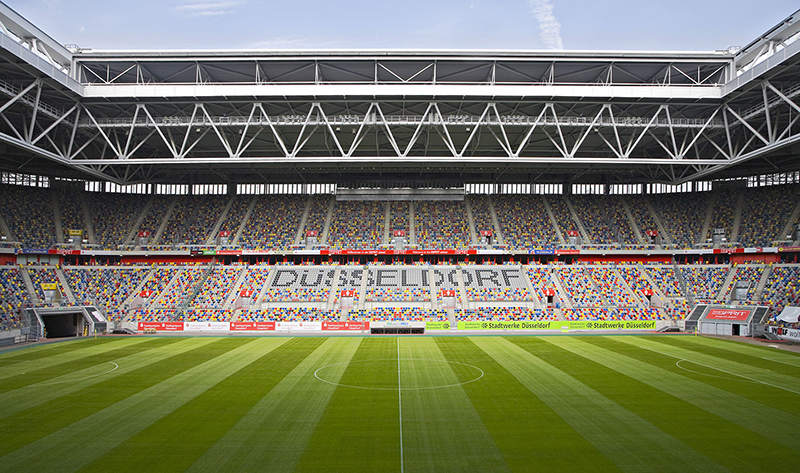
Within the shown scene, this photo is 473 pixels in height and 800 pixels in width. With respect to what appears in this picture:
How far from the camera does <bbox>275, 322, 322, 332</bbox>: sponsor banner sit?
37344 mm

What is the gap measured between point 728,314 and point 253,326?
3671 centimetres

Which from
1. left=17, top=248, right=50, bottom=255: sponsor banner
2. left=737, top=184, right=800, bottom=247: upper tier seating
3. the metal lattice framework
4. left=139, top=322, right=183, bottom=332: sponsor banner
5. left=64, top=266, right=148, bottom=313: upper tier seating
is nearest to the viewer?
the metal lattice framework

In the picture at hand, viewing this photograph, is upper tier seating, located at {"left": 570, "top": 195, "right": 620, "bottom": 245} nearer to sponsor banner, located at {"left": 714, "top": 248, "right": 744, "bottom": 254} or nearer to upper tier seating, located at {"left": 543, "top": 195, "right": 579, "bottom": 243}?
upper tier seating, located at {"left": 543, "top": 195, "right": 579, "bottom": 243}

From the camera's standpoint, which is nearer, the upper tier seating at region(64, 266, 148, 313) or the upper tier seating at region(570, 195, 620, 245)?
the upper tier seating at region(64, 266, 148, 313)

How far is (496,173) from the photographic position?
5131 centimetres

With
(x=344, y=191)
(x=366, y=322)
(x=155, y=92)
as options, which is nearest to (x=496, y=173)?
(x=344, y=191)

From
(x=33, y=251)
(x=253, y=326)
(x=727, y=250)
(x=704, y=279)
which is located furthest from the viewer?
(x=727, y=250)

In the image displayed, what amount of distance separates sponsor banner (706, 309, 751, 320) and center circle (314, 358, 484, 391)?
24.9m

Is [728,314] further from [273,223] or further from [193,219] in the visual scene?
[193,219]

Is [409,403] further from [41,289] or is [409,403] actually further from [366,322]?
[41,289]

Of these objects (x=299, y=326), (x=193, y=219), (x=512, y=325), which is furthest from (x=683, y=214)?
(x=193, y=219)

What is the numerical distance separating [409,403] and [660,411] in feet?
25.6

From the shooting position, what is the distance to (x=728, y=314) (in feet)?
116

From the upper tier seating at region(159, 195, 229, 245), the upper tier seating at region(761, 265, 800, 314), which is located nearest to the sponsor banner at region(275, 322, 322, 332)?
the upper tier seating at region(159, 195, 229, 245)
